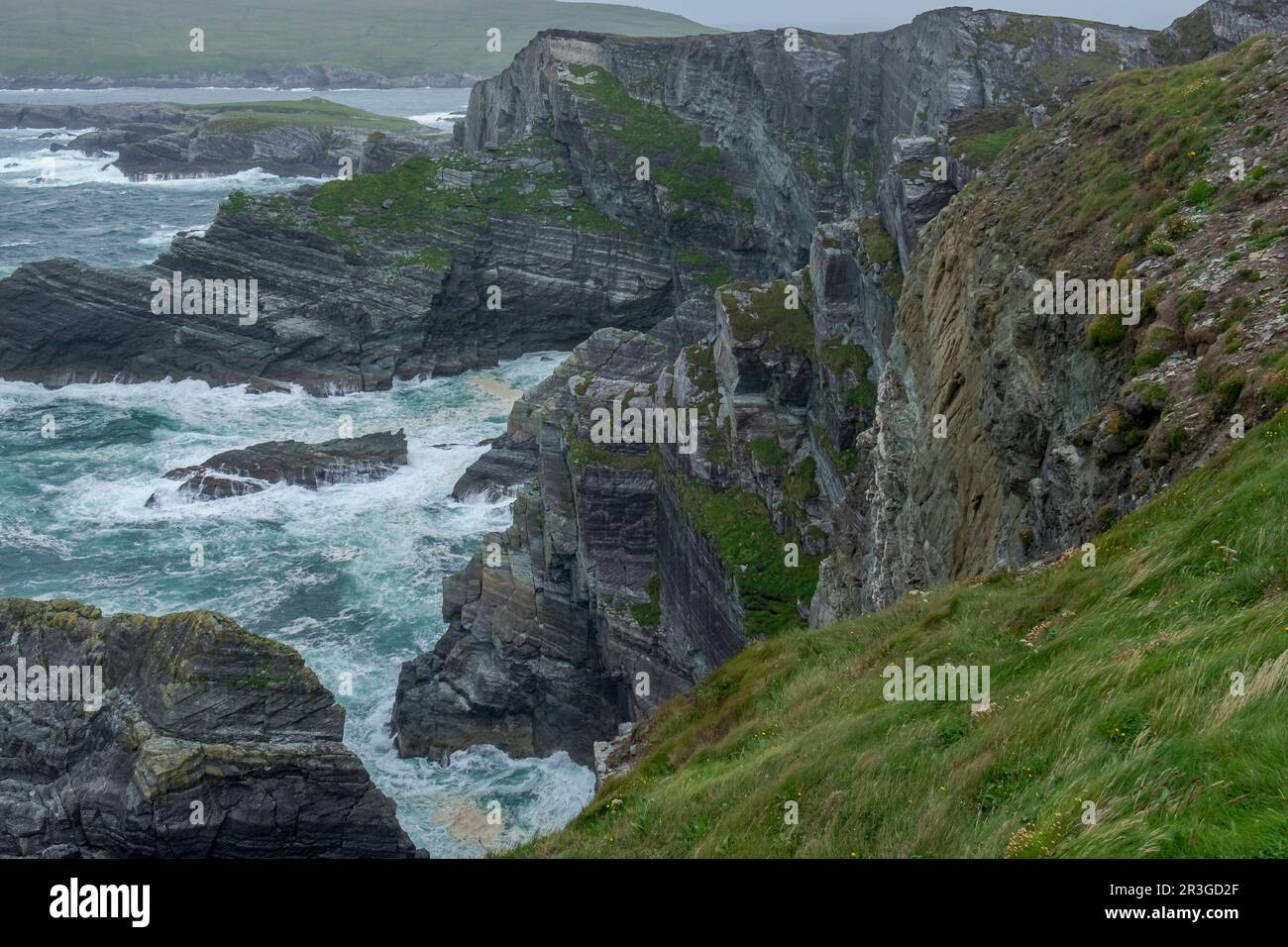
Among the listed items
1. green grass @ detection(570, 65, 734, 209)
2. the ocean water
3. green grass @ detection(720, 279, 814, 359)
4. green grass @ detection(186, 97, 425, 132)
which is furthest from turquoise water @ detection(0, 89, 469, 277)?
green grass @ detection(720, 279, 814, 359)

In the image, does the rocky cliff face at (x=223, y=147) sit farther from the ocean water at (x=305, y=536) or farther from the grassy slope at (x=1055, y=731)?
the grassy slope at (x=1055, y=731)

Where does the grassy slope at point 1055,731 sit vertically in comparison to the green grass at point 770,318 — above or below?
below

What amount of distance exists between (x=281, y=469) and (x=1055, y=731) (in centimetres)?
5749

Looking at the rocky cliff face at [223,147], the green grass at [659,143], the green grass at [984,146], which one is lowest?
the green grass at [984,146]

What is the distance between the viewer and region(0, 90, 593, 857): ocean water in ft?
138

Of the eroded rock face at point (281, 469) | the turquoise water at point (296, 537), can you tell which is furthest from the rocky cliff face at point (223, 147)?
the eroded rock face at point (281, 469)

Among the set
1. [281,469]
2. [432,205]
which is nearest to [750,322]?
[281,469]

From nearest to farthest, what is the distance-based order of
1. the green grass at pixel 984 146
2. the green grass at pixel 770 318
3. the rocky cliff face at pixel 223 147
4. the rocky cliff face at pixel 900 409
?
the rocky cliff face at pixel 900 409, the green grass at pixel 984 146, the green grass at pixel 770 318, the rocky cliff face at pixel 223 147

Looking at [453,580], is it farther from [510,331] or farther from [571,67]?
[571,67]

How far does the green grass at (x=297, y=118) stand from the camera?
531 ft

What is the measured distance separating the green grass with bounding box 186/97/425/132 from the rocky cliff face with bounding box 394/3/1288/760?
354 feet

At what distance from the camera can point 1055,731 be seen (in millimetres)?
11688

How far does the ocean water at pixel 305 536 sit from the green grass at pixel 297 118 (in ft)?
304
